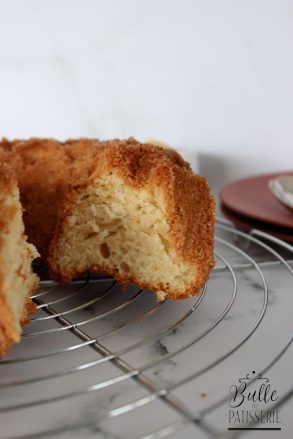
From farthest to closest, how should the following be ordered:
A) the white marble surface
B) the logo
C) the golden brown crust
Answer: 1. the white marble surface
2. the golden brown crust
3. the logo

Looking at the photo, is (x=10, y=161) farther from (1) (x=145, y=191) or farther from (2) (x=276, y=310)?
(2) (x=276, y=310)

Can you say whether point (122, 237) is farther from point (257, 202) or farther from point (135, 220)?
point (257, 202)

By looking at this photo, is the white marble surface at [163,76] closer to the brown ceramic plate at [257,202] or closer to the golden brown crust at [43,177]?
the brown ceramic plate at [257,202]

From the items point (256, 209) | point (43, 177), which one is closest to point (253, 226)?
point (256, 209)

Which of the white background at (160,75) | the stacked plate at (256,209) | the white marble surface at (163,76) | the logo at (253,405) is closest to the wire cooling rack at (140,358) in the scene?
the logo at (253,405)

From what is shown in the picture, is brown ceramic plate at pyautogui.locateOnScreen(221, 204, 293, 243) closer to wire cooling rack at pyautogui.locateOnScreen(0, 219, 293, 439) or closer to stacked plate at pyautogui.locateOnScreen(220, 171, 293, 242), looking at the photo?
stacked plate at pyautogui.locateOnScreen(220, 171, 293, 242)

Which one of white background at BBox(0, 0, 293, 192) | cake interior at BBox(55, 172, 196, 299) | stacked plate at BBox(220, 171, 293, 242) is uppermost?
white background at BBox(0, 0, 293, 192)

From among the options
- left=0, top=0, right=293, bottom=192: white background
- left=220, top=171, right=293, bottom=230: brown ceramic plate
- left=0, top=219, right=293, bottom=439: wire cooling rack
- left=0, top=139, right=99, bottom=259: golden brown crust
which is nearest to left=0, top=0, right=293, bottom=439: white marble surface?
left=0, top=0, right=293, bottom=192: white background
